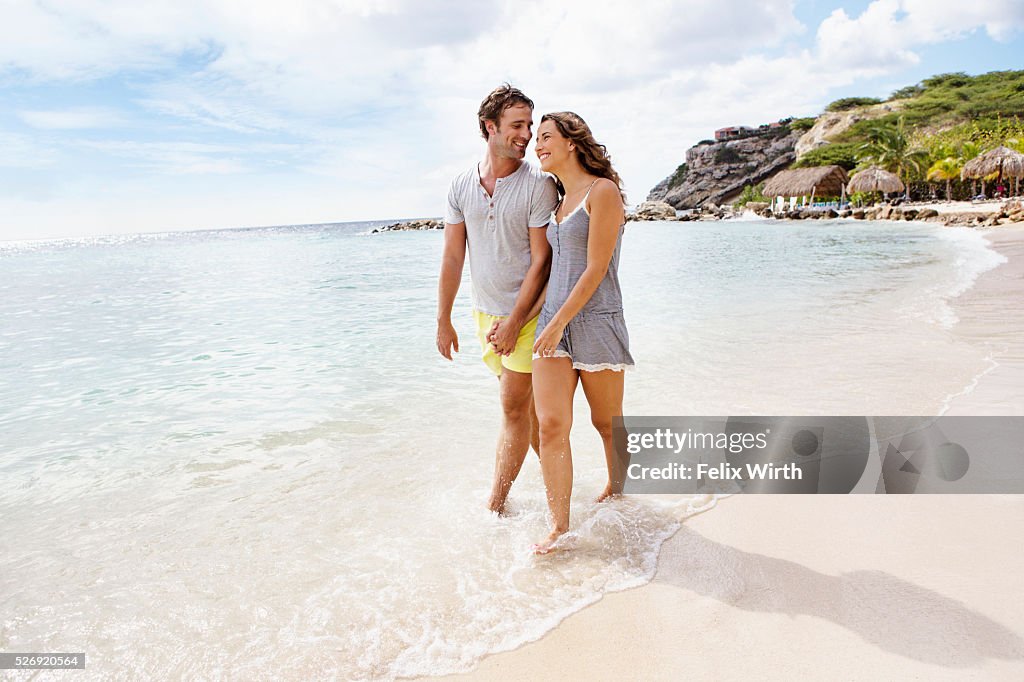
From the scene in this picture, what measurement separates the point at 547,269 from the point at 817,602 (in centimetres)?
170

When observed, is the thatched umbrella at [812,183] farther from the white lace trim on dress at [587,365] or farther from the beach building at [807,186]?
the white lace trim on dress at [587,365]

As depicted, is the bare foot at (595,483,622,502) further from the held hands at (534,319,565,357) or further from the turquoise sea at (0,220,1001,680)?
the held hands at (534,319,565,357)

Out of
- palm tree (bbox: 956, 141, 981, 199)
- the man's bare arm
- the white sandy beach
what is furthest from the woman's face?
palm tree (bbox: 956, 141, 981, 199)

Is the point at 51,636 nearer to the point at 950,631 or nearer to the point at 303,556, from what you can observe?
the point at 303,556

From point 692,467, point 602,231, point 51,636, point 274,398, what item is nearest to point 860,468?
point 692,467

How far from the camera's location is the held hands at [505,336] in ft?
9.69

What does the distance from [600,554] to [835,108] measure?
367 feet

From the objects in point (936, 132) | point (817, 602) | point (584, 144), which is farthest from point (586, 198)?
point (936, 132)

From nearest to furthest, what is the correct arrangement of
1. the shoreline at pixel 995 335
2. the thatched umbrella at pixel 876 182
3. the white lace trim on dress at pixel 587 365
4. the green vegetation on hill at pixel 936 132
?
the white lace trim on dress at pixel 587 365 < the shoreline at pixel 995 335 < the thatched umbrella at pixel 876 182 < the green vegetation on hill at pixel 936 132

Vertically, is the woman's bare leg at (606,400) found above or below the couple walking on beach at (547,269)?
below

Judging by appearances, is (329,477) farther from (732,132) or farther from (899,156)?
(732,132)

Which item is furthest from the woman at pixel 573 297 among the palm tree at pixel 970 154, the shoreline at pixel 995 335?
the palm tree at pixel 970 154

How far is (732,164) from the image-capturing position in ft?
337

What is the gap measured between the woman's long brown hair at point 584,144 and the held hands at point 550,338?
627 mm
